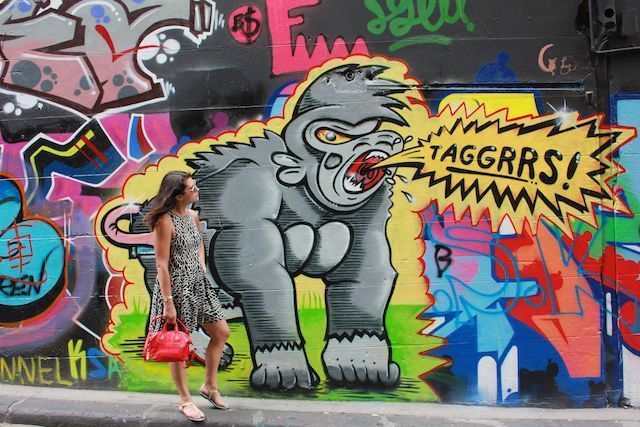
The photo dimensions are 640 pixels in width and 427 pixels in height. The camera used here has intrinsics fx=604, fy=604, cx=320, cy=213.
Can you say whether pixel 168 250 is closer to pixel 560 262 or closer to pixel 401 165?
pixel 401 165

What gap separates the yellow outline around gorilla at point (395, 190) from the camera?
452 centimetres

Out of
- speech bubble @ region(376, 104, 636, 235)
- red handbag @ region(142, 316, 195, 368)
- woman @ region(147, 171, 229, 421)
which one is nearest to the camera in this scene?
red handbag @ region(142, 316, 195, 368)

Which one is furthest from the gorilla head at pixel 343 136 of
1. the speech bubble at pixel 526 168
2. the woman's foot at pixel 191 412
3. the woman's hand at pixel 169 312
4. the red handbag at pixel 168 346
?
Result: the woman's foot at pixel 191 412

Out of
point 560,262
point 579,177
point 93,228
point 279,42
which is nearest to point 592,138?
point 579,177

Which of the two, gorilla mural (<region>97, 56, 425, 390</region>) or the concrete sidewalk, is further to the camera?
gorilla mural (<region>97, 56, 425, 390</region>)

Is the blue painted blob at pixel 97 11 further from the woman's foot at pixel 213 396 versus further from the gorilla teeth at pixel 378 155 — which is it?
the woman's foot at pixel 213 396

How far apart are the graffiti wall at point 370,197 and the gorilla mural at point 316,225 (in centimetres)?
2

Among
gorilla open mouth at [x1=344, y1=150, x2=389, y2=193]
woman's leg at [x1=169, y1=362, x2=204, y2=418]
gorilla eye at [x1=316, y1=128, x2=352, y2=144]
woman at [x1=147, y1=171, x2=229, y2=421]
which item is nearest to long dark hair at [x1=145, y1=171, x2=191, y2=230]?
woman at [x1=147, y1=171, x2=229, y2=421]

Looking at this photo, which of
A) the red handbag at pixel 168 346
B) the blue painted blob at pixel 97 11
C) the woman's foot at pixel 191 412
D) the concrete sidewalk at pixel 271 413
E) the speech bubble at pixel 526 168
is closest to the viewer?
the red handbag at pixel 168 346

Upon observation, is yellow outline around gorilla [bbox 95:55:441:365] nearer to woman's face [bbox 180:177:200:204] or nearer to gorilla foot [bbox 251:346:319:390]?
gorilla foot [bbox 251:346:319:390]

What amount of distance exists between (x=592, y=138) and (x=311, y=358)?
8.74 ft

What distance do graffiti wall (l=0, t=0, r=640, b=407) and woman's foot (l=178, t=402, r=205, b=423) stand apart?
540 mm

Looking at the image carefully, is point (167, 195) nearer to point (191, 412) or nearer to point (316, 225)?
point (316, 225)

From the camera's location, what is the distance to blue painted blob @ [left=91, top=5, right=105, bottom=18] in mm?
4727
